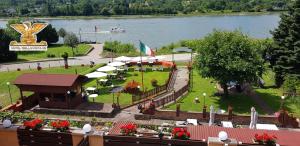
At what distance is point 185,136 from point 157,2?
630 ft

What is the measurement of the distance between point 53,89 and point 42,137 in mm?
15860

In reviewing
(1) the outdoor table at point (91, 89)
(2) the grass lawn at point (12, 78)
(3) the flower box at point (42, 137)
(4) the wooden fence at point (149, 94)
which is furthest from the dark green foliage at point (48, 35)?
(3) the flower box at point (42, 137)

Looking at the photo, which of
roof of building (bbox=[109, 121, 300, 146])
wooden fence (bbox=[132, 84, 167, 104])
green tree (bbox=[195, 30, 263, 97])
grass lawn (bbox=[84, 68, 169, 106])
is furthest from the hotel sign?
roof of building (bbox=[109, 121, 300, 146])

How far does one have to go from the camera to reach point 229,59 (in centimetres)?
2869

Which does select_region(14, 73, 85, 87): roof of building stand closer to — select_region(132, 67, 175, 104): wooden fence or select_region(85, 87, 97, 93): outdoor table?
select_region(85, 87, 97, 93): outdoor table

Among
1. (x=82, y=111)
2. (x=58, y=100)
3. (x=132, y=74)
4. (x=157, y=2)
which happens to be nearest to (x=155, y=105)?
(x=82, y=111)

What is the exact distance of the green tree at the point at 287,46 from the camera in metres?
34.7

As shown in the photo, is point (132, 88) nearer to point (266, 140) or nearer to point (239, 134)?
point (239, 134)

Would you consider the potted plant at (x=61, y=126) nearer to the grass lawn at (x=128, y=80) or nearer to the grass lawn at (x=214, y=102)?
the grass lawn at (x=214, y=102)

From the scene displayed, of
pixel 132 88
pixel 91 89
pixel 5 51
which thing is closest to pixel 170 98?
pixel 132 88

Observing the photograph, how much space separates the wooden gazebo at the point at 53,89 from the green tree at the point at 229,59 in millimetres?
10803

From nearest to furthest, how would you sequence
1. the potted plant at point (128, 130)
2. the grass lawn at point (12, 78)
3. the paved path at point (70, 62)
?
the potted plant at point (128, 130)
the grass lawn at point (12, 78)
the paved path at point (70, 62)

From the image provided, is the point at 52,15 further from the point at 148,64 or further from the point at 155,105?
the point at 155,105

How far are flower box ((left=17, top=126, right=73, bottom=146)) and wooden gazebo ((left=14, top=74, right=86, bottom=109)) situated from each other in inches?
576
